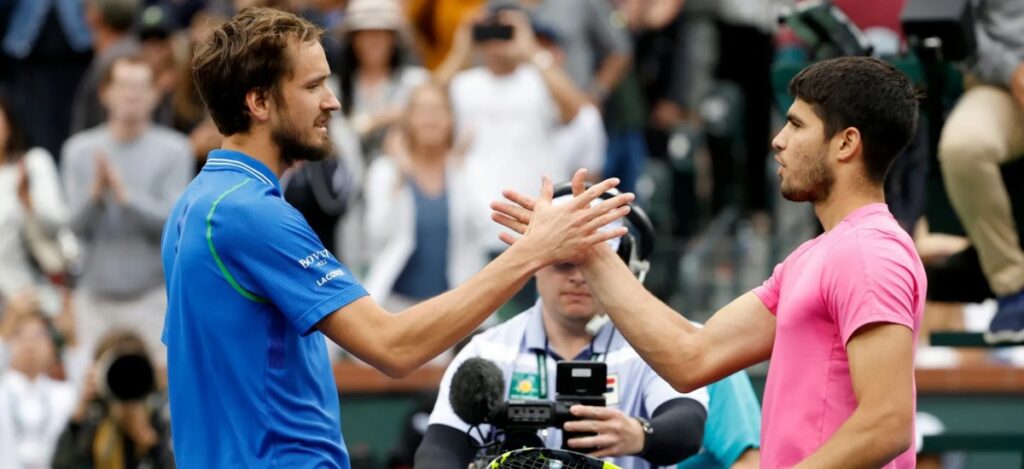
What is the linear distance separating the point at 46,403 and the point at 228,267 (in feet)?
19.1

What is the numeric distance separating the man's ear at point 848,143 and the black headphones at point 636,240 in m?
0.97

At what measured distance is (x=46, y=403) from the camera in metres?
10.2

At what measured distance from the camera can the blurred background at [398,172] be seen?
32.6 feet

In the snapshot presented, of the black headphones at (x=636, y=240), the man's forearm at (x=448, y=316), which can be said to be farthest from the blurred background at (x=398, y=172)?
the man's forearm at (x=448, y=316)

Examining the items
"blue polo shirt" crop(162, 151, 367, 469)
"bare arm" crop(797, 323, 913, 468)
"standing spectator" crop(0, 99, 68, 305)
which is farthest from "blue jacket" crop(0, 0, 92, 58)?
"bare arm" crop(797, 323, 913, 468)

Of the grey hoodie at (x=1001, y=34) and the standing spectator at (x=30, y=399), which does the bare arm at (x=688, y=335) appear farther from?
the standing spectator at (x=30, y=399)

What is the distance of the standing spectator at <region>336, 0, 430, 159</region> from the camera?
10945mm

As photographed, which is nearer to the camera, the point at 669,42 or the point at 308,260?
the point at 308,260

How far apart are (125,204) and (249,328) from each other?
5.79m

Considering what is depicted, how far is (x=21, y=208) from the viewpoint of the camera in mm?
10852

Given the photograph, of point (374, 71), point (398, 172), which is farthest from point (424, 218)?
point (374, 71)

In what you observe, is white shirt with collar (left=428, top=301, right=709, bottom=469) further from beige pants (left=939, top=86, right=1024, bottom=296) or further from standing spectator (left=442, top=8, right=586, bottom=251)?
standing spectator (left=442, top=8, right=586, bottom=251)

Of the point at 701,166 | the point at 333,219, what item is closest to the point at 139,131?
the point at 333,219

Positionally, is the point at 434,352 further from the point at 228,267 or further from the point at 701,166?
the point at 701,166
